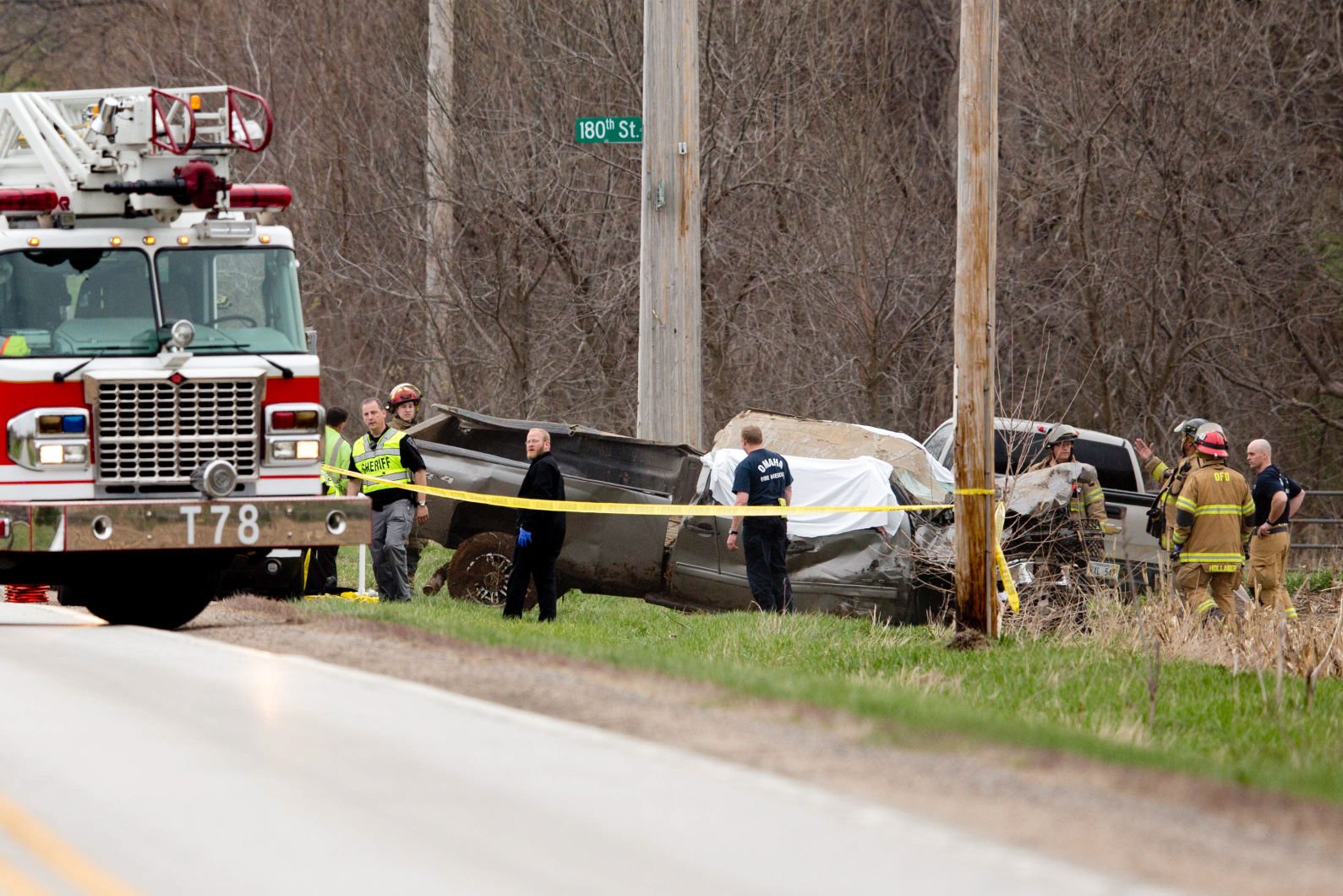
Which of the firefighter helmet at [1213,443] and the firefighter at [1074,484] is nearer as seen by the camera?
the firefighter helmet at [1213,443]

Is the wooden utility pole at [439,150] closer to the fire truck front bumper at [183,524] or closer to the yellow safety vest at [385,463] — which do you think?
the yellow safety vest at [385,463]

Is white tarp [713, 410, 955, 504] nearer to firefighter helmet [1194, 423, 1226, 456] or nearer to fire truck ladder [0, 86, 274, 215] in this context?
firefighter helmet [1194, 423, 1226, 456]

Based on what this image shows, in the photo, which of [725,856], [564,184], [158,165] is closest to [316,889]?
[725,856]

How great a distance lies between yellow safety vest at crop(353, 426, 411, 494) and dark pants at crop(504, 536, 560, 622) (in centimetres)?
157

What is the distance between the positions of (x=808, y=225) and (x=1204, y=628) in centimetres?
1246

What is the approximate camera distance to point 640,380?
1681 cm

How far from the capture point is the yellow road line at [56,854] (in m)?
5.62

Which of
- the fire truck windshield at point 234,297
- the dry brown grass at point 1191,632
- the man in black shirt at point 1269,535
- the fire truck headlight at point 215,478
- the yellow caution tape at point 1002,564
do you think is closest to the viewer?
the fire truck headlight at point 215,478

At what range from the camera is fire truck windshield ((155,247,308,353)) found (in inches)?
474

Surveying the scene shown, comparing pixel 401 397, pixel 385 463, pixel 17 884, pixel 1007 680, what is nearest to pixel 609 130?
pixel 401 397

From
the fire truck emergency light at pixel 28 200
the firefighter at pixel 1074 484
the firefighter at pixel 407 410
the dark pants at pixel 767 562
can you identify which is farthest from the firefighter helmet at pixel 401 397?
the firefighter at pixel 1074 484

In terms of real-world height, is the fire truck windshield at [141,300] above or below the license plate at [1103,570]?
above

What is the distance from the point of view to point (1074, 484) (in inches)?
619

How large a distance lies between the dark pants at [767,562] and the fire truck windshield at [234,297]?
14.9ft
